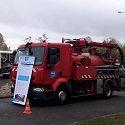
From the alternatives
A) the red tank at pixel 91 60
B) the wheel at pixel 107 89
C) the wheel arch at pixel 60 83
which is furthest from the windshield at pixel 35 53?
the wheel at pixel 107 89

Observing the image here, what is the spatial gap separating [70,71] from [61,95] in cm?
132

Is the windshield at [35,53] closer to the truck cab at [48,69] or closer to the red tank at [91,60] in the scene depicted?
the truck cab at [48,69]

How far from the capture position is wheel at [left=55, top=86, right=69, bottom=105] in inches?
546

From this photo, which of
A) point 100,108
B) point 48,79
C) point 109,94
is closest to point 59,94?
point 48,79

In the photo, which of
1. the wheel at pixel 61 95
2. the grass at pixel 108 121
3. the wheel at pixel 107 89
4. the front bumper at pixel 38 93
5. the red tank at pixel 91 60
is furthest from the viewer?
the wheel at pixel 107 89

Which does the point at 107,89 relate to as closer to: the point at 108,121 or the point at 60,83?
the point at 60,83

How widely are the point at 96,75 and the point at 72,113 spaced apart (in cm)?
461

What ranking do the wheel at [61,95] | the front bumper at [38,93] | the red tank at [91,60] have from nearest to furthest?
the front bumper at [38,93] < the wheel at [61,95] < the red tank at [91,60]

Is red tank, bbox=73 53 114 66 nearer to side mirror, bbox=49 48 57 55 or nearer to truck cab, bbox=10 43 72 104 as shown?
truck cab, bbox=10 43 72 104

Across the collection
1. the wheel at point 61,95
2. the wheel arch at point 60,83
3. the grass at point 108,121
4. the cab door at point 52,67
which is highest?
the cab door at point 52,67

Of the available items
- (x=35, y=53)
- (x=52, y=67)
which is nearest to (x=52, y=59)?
(x=52, y=67)

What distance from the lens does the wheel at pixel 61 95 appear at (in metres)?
13.9

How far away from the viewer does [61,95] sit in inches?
552

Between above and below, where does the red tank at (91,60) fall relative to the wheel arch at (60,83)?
above
